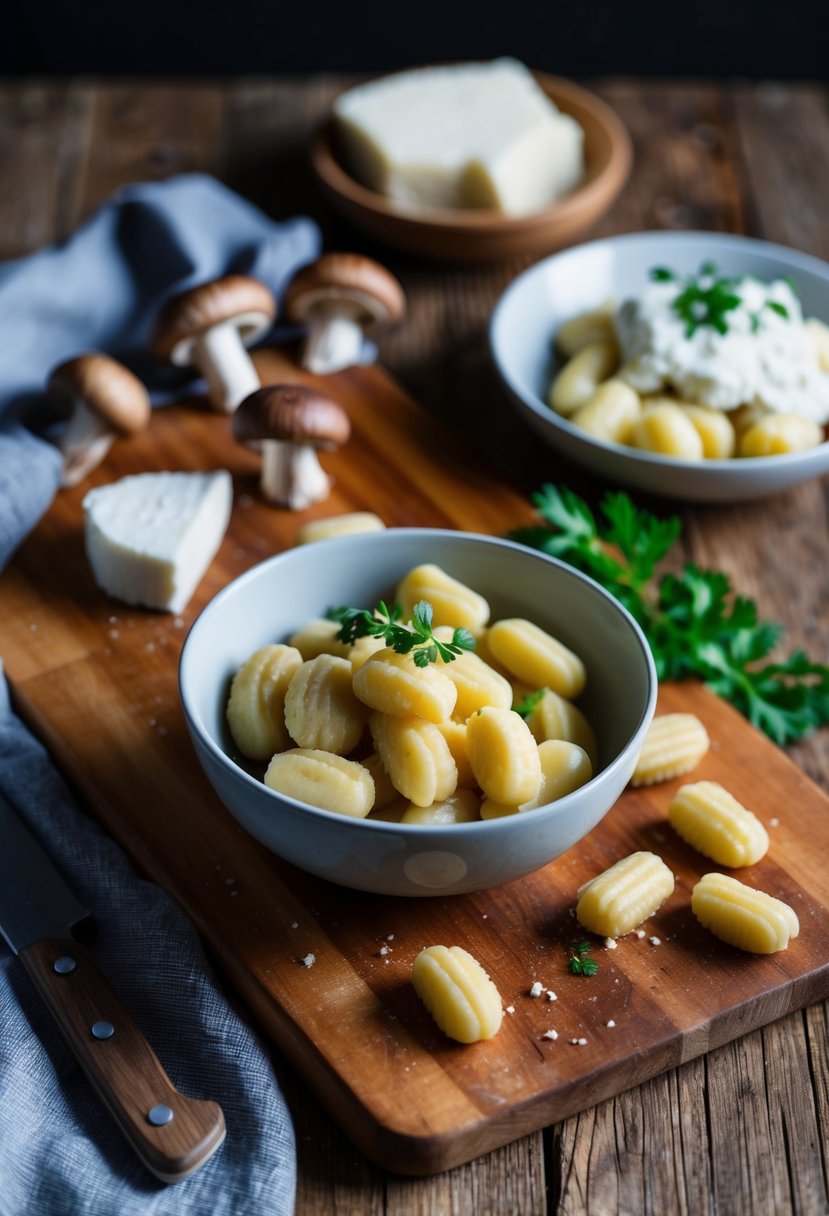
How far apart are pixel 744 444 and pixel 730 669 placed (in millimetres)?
461

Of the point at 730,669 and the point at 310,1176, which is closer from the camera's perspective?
the point at 310,1176

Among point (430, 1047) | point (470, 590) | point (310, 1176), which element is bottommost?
point (310, 1176)

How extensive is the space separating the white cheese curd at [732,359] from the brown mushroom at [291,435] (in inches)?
20.3

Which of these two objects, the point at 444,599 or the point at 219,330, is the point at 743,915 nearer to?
the point at 444,599

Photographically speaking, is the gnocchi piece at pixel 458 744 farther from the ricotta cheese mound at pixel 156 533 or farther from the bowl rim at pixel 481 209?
the bowl rim at pixel 481 209

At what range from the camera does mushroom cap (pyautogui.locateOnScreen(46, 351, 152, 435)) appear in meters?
2.19

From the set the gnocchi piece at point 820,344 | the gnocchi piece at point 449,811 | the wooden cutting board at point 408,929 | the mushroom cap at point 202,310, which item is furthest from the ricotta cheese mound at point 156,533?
the gnocchi piece at point 820,344

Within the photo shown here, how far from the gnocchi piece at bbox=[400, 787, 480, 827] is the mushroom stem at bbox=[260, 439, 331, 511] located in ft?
2.66

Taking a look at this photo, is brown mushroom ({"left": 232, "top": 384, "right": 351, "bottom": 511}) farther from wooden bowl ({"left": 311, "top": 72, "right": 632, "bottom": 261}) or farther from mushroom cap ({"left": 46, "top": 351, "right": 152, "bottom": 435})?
wooden bowl ({"left": 311, "top": 72, "right": 632, "bottom": 261})

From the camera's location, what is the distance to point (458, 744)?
5.06ft

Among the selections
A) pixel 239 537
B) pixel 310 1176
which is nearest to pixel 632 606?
pixel 239 537

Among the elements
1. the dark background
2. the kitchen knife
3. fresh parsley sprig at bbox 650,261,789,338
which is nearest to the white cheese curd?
fresh parsley sprig at bbox 650,261,789,338

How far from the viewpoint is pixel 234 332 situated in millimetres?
2396

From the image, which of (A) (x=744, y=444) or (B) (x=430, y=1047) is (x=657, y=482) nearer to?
(A) (x=744, y=444)
